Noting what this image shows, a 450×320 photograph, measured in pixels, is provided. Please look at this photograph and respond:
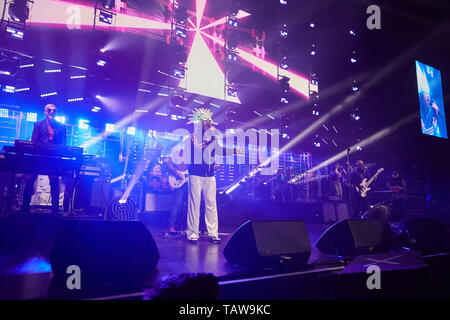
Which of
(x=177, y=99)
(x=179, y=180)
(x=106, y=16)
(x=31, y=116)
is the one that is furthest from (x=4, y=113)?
A: (x=179, y=180)

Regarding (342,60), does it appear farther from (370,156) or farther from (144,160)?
(144,160)

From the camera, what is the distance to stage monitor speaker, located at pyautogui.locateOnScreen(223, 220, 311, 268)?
2486 mm

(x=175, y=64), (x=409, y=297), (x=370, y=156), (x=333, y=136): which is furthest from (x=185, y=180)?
(x=370, y=156)

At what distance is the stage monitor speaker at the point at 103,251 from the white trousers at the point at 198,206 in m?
1.86

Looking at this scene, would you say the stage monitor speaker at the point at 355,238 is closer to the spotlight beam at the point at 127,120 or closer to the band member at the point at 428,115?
the spotlight beam at the point at 127,120

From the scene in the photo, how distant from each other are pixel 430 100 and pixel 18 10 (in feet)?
43.4

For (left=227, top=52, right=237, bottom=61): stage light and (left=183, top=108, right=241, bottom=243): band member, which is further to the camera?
(left=227, top=52, right=237, bottom=61): stage light

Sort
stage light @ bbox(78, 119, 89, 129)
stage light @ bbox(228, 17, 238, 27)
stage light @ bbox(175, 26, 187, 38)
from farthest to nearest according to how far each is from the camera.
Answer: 1. stage light @ bbox(78, 119, 89, 129)
2. stage light @ bbox(228, 17, 238, 27)
3. stage light @ bbox(175, 26, 187, 38)

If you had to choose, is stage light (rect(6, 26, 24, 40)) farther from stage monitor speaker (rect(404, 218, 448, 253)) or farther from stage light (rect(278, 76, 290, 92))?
stage monitor speaker (rect(404, 218, 448, 253))

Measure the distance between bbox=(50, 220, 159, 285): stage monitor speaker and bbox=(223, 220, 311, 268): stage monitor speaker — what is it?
0.83 m

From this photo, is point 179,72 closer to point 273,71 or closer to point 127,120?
point 127,120

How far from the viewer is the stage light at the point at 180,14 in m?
7.68

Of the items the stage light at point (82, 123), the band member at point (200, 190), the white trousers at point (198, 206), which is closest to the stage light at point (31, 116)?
the stage light at point (82, 123)

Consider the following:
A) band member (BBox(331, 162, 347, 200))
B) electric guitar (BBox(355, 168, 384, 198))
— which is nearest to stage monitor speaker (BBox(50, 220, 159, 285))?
electric guitar (BBox(355, 168, 384, 198))
